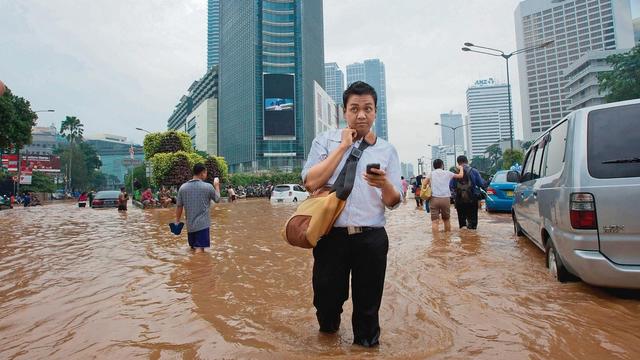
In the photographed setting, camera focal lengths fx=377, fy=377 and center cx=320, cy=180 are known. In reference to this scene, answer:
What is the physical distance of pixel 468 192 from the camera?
8008mm

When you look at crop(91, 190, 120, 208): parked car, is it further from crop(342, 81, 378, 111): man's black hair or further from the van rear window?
the van rear window

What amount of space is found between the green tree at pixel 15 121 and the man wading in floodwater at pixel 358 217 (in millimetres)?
Result: 31047

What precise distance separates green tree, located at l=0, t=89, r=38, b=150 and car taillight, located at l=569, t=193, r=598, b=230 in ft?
105

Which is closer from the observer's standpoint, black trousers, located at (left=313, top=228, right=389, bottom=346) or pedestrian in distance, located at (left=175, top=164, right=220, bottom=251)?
black trousers, located at (left=313, top=228, right=389, bottom=346)

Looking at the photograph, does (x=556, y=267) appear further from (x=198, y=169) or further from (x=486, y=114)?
(x=486, y=114)

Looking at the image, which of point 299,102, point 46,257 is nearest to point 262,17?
point 299,102

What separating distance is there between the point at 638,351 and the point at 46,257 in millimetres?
8247

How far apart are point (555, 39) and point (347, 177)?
129m

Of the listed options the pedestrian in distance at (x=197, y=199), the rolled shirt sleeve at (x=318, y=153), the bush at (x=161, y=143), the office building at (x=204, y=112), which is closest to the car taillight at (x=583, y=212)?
the rolled shirt sleeve at (x=318, y=153)

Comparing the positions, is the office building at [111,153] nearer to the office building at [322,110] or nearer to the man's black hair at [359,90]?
the office building at [322,110]

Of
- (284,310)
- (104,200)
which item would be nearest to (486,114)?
(104,200)

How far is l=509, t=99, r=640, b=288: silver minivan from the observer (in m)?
3.13

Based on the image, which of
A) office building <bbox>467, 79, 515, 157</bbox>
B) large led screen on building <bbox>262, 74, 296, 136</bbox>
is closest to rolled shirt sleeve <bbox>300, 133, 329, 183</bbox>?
large led screen on building <bbox>262, 74, 296, 136</bbox>

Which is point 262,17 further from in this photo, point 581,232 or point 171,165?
point 581,232
